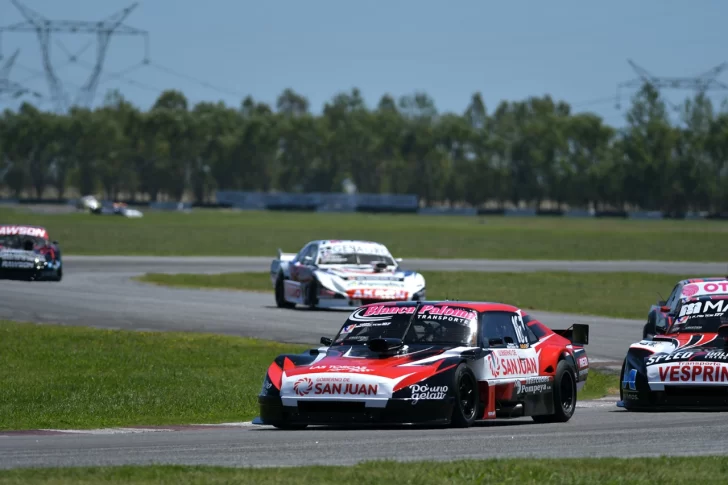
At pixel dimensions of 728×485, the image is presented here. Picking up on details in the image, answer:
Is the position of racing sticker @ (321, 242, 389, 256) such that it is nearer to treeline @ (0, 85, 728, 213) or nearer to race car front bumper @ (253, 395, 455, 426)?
race car front bumper @ (253, 395, 455, 426)

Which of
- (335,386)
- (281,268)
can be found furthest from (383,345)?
(281,268)

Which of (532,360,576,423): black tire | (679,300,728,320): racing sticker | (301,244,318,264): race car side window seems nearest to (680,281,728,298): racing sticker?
(679,300,728,320): racing sticker

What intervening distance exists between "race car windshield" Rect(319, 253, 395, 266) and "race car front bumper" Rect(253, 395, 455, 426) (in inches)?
690

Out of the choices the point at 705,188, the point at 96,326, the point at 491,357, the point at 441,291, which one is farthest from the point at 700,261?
the point at 705,188

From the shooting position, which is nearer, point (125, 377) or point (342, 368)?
point (342, 368)

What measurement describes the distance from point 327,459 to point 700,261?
163 ft

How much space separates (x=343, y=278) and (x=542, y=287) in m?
11.6

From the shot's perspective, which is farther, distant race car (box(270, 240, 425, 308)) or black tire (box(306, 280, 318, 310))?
black tire (box(306, 280, 318, 310))

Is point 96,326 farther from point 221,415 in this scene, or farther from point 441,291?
point 441,291

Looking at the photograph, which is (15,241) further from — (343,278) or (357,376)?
(357,376)

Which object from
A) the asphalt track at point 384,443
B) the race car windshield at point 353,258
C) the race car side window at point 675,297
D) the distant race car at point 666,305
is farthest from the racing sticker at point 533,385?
the race car windshield at point 353,258

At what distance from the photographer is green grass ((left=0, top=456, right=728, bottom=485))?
29.5ft

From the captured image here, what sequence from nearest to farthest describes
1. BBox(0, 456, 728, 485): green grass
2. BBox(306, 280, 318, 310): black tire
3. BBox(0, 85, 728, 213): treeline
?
1. BBox(0, 456, 728, 485): green grass
2. BBox(306, 280, 318, 310): black tire
3. BBox(0, 85, 728, 213): treeline

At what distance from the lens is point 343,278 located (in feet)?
94.7
